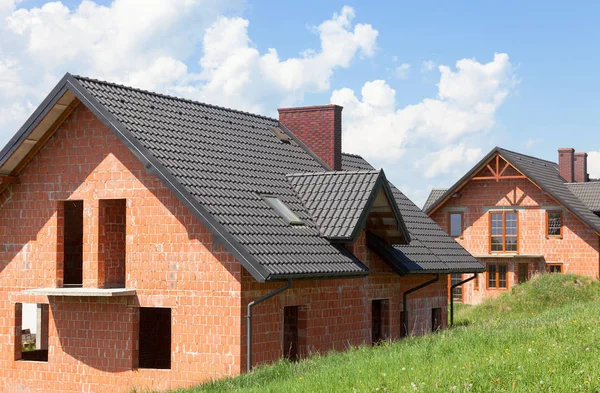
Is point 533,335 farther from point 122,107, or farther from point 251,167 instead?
point 122,107

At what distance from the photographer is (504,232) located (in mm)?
42094

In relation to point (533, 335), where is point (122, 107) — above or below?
above

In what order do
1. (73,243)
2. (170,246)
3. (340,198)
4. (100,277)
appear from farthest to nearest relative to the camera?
(73,243) < (340,198) < (100,277) < (170,246)

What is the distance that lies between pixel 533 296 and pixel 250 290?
2220 cm

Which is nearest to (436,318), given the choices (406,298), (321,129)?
(406,298)

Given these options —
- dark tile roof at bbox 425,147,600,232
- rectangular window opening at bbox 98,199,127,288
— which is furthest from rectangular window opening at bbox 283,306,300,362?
dark tile roof at bbox 425,147,600,232

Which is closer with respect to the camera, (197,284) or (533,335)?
(533,335)

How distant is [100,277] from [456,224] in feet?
91.5

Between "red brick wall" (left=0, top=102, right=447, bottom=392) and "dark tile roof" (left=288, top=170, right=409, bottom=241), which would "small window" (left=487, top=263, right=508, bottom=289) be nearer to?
"dark tile roof" (left=288, top=170, right=409, bottom=241)

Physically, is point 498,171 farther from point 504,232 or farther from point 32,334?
point 32,334

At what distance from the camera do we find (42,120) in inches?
714

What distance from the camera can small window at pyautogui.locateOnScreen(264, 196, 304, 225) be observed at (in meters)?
18.2

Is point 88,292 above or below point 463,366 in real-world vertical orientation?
above

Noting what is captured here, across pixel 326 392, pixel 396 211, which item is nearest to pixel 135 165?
pixel 396 211
